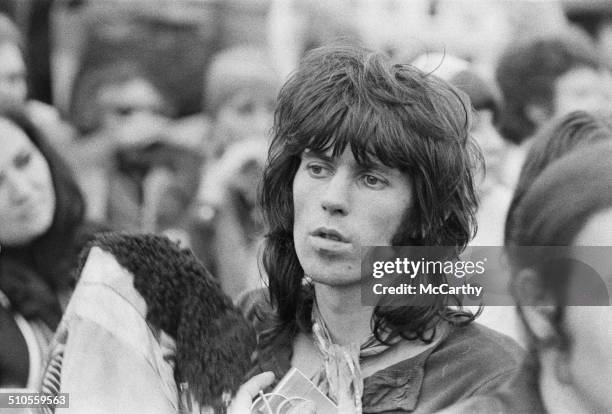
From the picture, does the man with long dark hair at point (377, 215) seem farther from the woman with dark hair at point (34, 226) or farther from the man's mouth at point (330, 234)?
the woman with dark hair at point (34, 226)

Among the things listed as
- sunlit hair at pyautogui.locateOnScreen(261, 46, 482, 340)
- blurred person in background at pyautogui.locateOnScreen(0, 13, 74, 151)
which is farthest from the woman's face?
sunlit hair at pyautogui.locateOnScreen(261, 46, 482, 340)

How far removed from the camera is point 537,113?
111 inches

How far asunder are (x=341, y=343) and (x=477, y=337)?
0.82 ft

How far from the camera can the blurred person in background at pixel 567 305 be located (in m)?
1.80

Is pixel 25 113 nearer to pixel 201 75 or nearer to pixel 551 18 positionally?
pixel 201 75

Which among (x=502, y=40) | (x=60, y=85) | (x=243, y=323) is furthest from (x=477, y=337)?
(x=60, y=85)

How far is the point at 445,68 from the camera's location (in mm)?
2410

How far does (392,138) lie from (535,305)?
0.44 metres

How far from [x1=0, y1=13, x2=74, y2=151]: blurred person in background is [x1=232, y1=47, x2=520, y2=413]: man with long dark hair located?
123 cm

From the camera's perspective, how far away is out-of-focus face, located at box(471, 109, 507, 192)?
2.58 meters

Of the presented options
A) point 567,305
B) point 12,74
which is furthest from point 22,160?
point 567,305

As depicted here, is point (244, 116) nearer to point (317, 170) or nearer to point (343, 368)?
point (317, 170)

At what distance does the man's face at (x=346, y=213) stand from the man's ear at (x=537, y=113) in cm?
113

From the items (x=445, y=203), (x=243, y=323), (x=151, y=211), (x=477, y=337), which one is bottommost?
(x=151, y=211)
